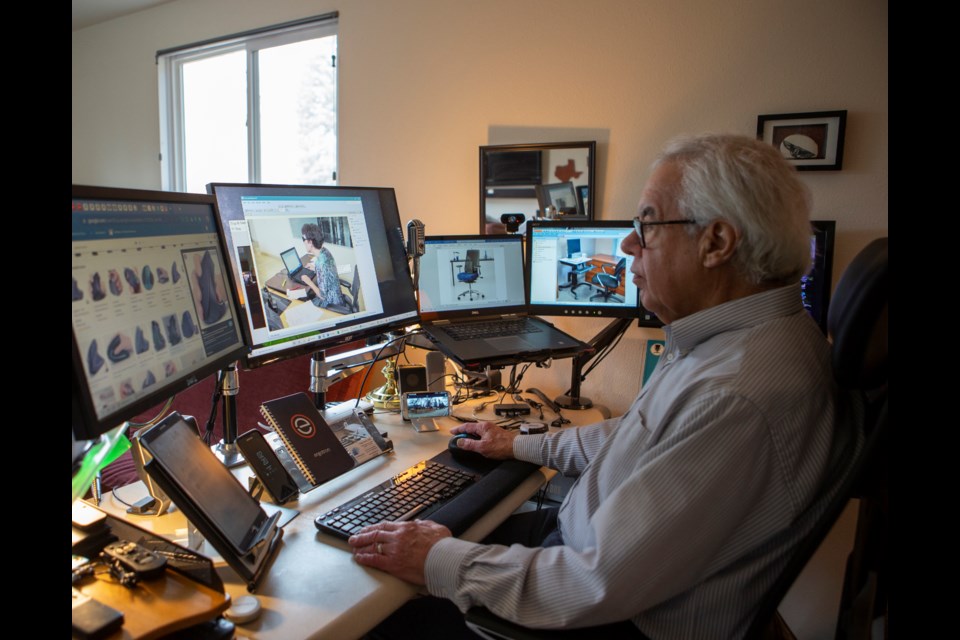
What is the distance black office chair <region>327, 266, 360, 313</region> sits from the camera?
1486 mm

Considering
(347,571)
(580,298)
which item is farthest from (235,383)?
(580,298)

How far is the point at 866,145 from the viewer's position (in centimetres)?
184

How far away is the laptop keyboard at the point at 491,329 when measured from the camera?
1823 millimetres

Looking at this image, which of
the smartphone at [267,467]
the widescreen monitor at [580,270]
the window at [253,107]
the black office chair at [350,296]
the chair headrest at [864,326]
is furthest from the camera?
the window at [253,107]

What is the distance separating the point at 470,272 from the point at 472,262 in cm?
3

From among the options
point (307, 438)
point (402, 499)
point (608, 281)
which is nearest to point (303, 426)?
point (307, 438)

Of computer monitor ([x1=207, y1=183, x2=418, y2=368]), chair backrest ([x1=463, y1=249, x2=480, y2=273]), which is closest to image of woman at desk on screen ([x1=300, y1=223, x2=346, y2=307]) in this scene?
computer monitor ([x1=207, y1=183, x2=418, y2=368])

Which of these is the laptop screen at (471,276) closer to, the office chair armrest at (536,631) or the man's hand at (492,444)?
the man's hand at (492,444)

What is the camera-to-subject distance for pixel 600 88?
A: 219 centimetres

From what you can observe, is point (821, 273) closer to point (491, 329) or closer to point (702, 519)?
point (491, 329)

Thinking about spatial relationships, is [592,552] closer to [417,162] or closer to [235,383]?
[235,383]

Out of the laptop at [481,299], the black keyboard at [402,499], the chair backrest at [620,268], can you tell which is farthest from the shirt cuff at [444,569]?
the chair backrest at [620,268]

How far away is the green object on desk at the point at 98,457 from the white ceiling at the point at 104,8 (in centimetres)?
402
